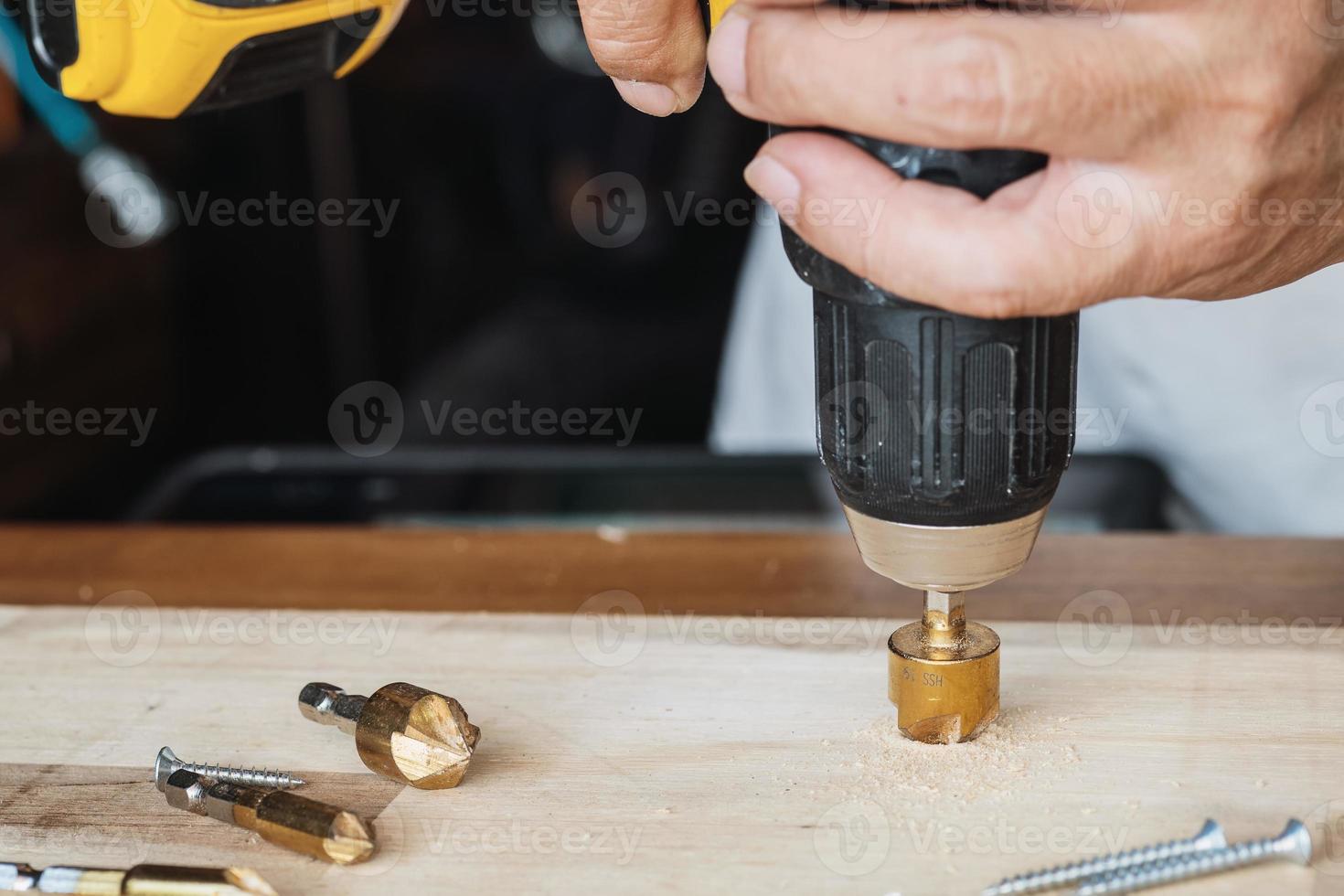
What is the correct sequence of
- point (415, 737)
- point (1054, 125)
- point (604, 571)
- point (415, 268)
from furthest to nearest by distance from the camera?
point (415, 268) < point (604, 571) < point (415, 737) < point (1054, 125)

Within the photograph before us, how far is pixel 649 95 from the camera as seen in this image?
68 cm

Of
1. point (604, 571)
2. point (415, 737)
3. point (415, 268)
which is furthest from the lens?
point (415, 268)

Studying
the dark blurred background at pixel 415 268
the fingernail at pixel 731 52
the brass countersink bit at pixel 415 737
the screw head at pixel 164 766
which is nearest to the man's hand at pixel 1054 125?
the fingernail at pixel 731 52

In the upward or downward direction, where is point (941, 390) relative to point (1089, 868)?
upward

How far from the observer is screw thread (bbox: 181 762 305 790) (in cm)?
61

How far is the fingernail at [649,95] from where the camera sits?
68 centimetres

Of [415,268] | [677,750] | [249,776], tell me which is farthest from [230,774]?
[415,268]

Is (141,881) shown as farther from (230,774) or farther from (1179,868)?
(1179,868)

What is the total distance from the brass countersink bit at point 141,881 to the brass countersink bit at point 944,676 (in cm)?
30

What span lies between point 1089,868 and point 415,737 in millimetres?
296

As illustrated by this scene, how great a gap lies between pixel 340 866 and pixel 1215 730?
420mm

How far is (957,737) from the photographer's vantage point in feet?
2.06

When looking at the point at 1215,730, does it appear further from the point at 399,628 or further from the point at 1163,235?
the point at 399,628

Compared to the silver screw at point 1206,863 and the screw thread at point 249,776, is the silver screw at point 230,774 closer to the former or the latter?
the screw thread at point 249,776
